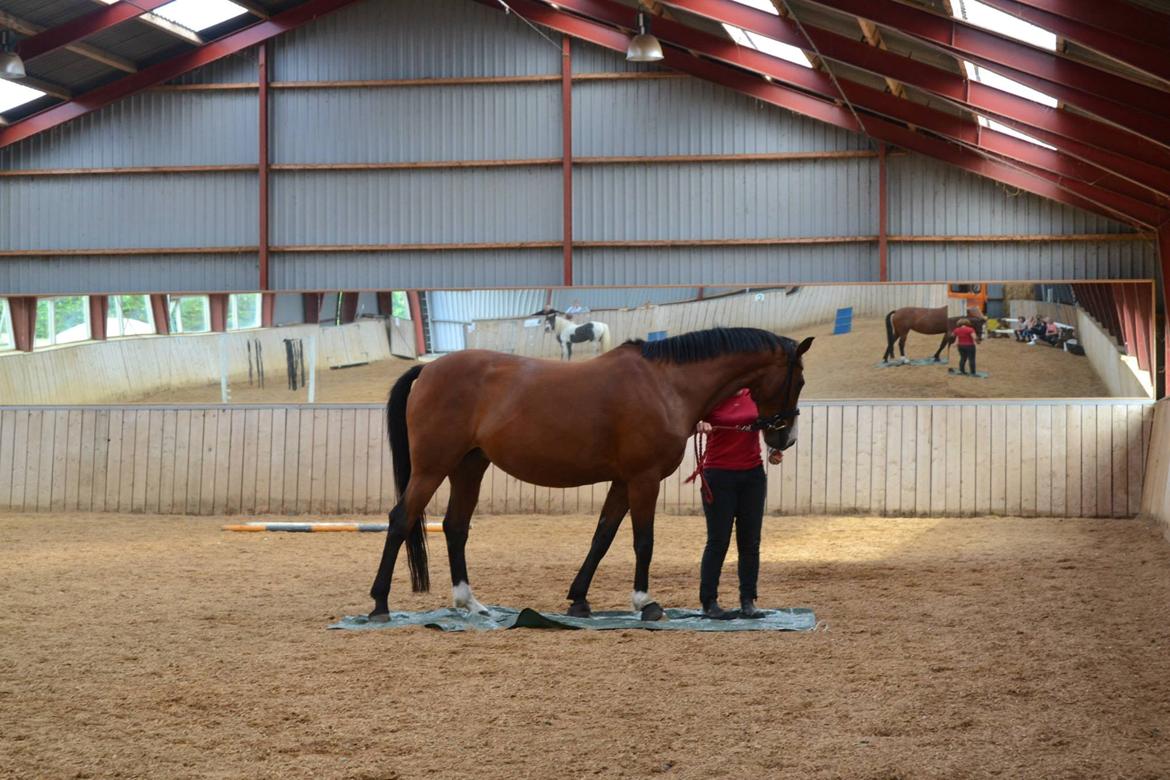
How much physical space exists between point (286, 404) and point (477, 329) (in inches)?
84.5

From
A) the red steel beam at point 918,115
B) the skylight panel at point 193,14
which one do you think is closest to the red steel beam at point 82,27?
the skylight panel at point 193,14

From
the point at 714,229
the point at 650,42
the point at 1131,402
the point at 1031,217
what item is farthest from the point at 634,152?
the point at 1131,402

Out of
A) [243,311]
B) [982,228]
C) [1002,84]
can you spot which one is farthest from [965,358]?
[243,311]

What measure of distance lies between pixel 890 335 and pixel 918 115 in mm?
2195

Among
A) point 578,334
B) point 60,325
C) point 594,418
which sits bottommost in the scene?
point 594,418

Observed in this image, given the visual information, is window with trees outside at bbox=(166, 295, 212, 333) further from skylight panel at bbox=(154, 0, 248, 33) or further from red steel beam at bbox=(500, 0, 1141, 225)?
red steel beam at bbox=(500, 0, 1141, 225)

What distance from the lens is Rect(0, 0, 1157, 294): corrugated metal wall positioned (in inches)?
555

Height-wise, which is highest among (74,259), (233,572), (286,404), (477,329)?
(74,259)

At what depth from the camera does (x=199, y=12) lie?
1442cm

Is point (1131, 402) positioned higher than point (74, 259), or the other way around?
point (74, 259)

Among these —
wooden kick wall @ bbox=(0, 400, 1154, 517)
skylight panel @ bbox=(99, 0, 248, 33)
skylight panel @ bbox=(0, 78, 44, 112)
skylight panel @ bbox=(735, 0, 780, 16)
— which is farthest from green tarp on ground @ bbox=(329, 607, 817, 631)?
skylight panel @ bbox=(0, 78, 44, 112)

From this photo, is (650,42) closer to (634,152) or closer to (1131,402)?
(634,152)

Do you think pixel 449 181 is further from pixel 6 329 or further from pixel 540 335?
pixel 6 329

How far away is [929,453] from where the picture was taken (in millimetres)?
12102
